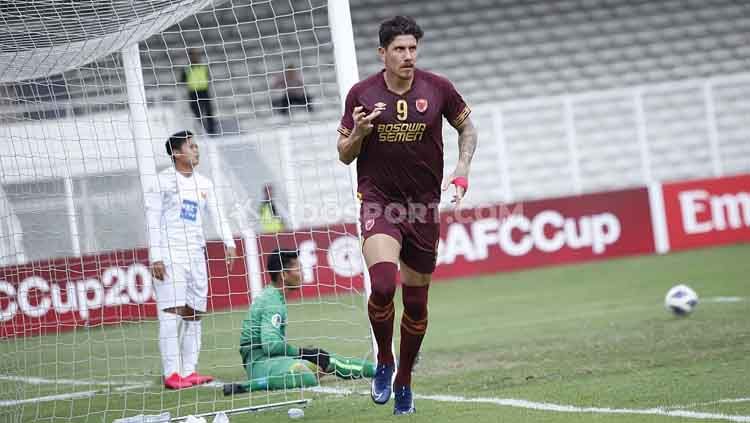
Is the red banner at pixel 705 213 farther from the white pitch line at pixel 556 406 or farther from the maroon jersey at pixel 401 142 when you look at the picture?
the maroon jersey at pixel 401 142

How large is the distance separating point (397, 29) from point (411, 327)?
188cm

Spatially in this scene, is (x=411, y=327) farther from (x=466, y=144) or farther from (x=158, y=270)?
(x=158, y=270)

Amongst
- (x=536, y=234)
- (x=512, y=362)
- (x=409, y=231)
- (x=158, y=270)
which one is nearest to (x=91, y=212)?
(x=158, y=270)

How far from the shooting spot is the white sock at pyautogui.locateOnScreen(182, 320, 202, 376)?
382 inches

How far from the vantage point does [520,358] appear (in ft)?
30.9

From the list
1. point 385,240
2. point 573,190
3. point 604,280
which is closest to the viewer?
point 385,240

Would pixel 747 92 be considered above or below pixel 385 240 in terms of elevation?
above

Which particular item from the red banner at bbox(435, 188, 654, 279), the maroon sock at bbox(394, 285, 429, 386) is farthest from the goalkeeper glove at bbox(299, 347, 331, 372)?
the red banner at bbox(435, 188, 654, 279)

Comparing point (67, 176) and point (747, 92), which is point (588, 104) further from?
point (67, 176)

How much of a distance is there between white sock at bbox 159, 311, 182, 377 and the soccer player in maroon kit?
3043mm

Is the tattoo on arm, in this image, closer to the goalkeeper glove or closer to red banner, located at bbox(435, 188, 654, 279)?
the goalkeeper glove

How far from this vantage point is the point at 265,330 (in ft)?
28.8

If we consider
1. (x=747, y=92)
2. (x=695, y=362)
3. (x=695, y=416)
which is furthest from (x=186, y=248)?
(x=747, y=92)

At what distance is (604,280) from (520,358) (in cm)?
636
